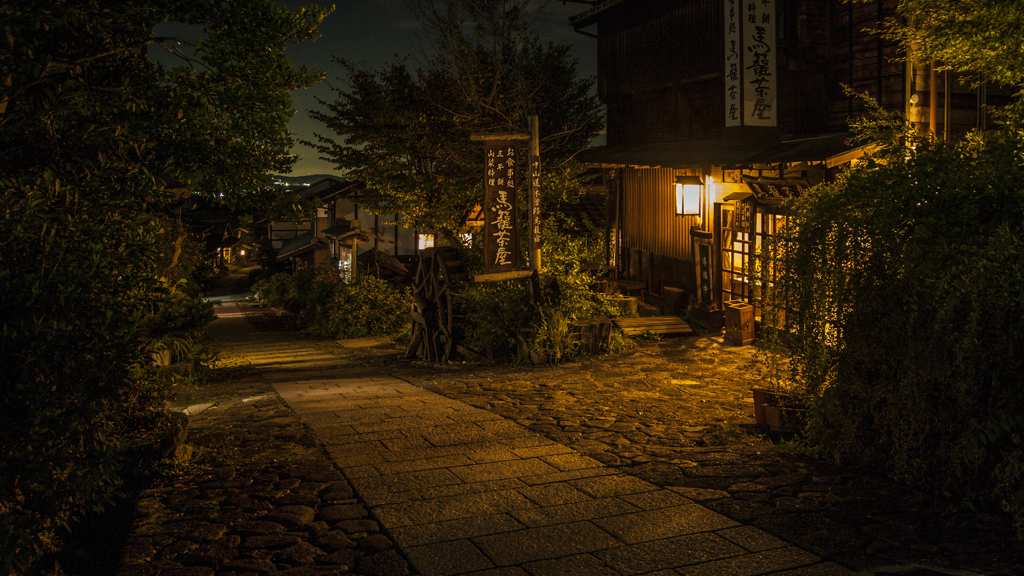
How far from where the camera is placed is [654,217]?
18.6m

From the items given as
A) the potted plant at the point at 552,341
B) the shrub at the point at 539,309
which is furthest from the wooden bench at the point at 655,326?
the potted plant at the point at 552,341

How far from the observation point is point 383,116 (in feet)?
70.0

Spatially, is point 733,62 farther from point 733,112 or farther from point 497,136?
point 497,136

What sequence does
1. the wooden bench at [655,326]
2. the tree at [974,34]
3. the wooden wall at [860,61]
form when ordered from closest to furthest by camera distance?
the tree at [974,34] < the wooden wall at [860,61] < the wooden bench at [655,326]

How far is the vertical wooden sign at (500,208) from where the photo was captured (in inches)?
510

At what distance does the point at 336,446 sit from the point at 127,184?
322 cm

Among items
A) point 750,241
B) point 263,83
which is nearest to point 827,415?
point 263,83

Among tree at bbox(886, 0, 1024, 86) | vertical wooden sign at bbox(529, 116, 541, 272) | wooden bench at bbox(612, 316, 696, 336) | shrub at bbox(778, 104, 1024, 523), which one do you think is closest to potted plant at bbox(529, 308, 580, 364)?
vertical wooden sign at bbox(529, 116, 541, 272)

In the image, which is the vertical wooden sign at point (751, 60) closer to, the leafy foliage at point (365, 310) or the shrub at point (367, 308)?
the leafy foliage at point (365, 310)

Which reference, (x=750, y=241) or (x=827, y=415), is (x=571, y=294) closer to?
(x=750, y=241)

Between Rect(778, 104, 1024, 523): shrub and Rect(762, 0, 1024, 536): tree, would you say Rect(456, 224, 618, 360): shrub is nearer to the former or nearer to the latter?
Rect(762, 0, 1024, 536): tree

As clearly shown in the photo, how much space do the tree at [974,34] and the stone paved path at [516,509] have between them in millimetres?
6457

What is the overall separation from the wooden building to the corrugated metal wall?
0.04 metres

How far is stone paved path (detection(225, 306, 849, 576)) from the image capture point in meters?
4.33
